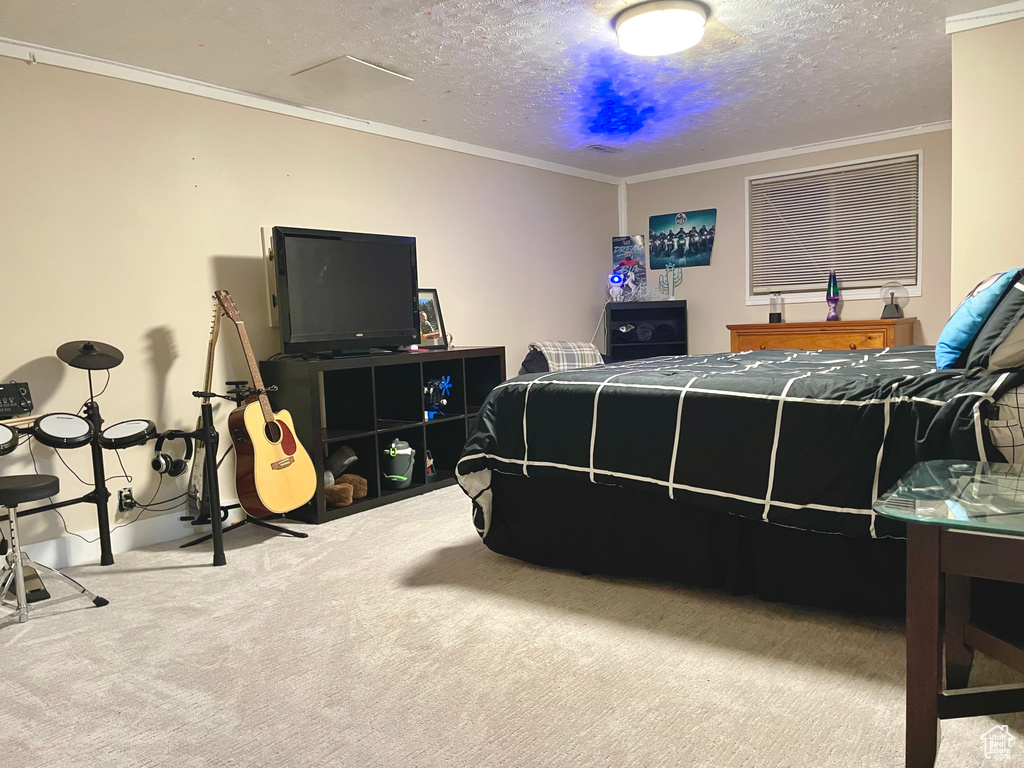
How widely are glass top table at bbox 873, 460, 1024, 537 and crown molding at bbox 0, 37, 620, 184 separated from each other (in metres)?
3.42

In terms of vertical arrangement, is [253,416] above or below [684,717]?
above

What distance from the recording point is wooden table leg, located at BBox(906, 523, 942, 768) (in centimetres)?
137

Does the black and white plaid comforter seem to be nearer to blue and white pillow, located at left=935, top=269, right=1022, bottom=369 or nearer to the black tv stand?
blue and white pillow, located at left=935, top=269, right=1022, bottom=369

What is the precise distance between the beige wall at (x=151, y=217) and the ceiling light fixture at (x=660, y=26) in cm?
185

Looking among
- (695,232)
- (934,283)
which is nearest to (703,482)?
(934,283)

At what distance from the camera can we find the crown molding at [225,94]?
303 centimetres

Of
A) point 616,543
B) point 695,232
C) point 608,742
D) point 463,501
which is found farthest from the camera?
point 695,232

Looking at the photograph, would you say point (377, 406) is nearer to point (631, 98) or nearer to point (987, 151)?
point (631, 98)

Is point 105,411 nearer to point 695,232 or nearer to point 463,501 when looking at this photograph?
point 463,501

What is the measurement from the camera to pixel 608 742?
162 cm

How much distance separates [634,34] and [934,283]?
10.7 ft

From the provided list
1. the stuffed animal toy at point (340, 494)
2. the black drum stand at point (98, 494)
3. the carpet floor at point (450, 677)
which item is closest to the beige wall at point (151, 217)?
the black drum stand at point (98, 494)

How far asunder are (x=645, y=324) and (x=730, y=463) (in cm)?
380

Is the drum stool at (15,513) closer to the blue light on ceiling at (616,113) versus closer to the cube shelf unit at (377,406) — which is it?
the cube shelf unit at (377,406)
